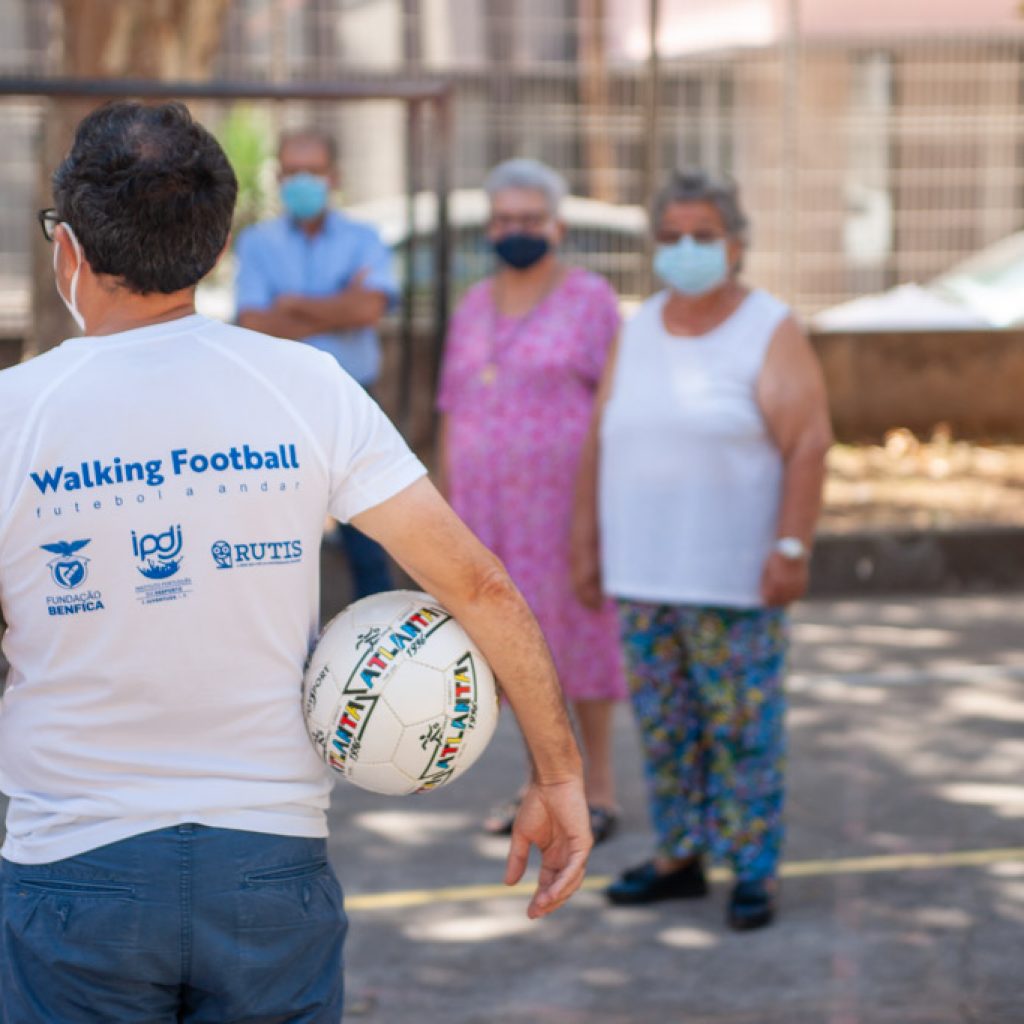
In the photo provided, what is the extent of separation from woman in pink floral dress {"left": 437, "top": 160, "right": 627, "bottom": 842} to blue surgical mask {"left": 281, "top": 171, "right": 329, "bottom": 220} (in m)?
1.65

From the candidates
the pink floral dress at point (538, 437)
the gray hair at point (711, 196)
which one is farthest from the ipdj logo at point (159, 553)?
the pink floral dress at point (538, 437)

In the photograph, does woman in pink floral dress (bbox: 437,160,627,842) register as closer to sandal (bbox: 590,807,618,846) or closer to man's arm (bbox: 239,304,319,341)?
sandal (bbox: 590,807,618,846)

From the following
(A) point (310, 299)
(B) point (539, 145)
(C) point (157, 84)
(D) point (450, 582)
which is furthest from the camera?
(B) point (539, 145)

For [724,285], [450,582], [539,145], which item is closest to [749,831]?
[724,285]

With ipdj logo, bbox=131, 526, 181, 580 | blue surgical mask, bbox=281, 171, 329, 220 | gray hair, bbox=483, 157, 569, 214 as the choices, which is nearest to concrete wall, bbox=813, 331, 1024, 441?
blue surgical mask, bbox=281, 171, 329, 220

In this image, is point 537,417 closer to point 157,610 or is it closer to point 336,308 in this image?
point 336,308

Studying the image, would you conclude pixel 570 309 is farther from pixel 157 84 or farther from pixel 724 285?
pixel 157 84

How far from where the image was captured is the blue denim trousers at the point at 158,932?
226 centimetres

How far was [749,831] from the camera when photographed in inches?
190

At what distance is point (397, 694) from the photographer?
2473mm

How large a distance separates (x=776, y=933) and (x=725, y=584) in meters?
0.88

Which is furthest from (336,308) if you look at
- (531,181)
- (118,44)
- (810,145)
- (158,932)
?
(810,145)

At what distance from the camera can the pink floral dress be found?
5457 millimetres

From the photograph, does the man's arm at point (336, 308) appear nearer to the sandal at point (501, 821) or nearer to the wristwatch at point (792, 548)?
the sandal at point (501, 821)
